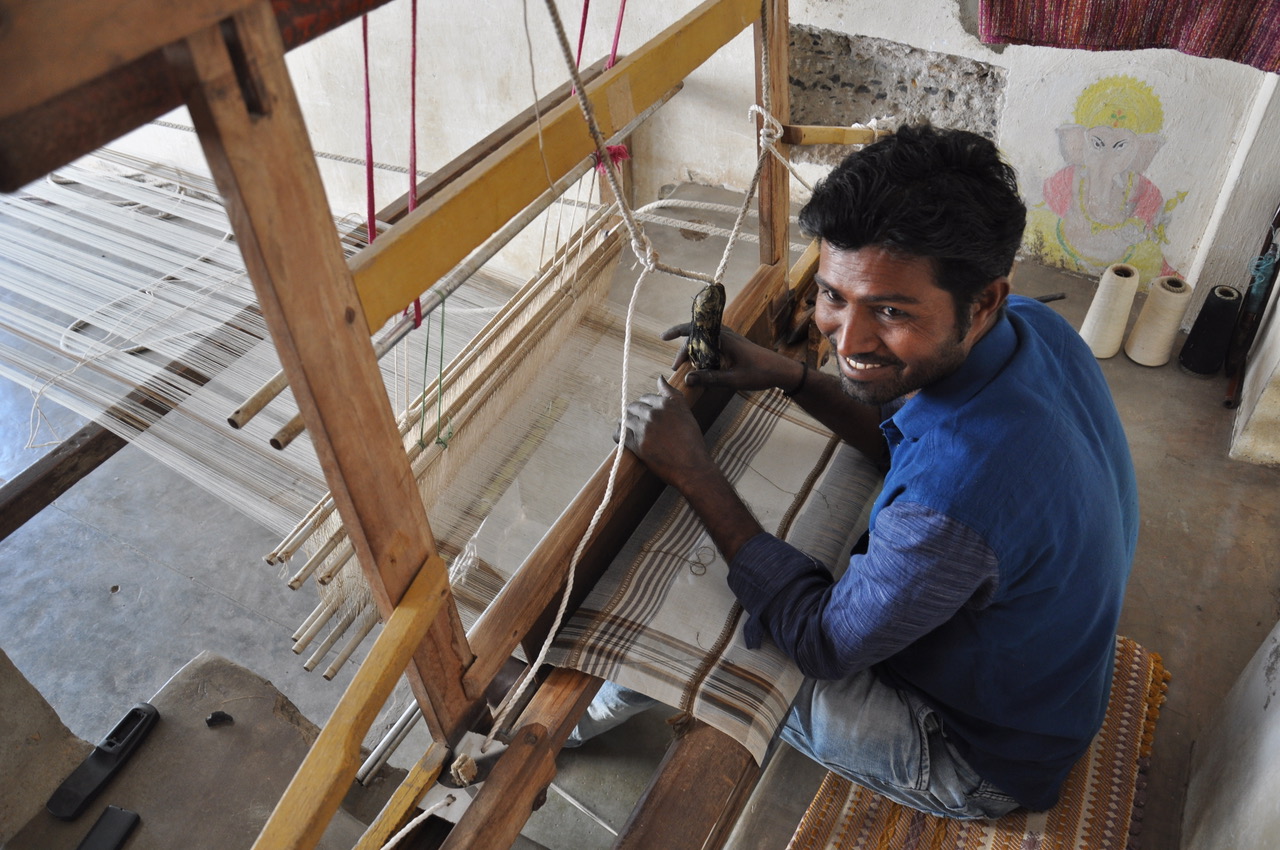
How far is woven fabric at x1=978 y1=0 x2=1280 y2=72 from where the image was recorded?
2203mm

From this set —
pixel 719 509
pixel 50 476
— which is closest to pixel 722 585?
pixel 719 509

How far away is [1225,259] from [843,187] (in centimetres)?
242

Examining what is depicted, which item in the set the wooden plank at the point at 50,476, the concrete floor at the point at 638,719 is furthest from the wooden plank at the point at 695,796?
the wooden plank at the point at 50,476

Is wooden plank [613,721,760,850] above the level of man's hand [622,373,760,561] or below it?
below

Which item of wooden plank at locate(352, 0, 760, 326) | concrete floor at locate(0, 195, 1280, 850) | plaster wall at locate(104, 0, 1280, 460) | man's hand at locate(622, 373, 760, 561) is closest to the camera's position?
wooden plank at locate(352, 0, 760, 326)

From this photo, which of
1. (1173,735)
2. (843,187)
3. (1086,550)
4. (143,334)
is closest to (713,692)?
(1086,550)

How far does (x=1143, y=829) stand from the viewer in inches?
71.4

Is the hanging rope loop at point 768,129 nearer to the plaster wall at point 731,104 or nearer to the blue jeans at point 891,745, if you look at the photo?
the plaster wall at point 731,104

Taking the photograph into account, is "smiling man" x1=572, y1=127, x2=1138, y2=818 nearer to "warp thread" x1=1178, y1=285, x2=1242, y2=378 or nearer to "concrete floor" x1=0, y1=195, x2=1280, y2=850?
"concrete floor" x1=0, y1=195, x2=1280, y2=850

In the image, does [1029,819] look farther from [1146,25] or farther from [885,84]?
[885,84]

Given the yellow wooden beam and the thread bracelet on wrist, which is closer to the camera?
the yellow wooden beam

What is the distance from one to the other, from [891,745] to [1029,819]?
0.33m

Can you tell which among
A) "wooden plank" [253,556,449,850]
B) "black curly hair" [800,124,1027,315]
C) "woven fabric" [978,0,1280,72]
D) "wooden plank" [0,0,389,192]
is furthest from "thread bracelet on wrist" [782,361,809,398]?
"woven fabric" [978,0,1280,72]

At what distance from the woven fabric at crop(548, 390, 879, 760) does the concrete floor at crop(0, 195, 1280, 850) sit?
870 millimetres
